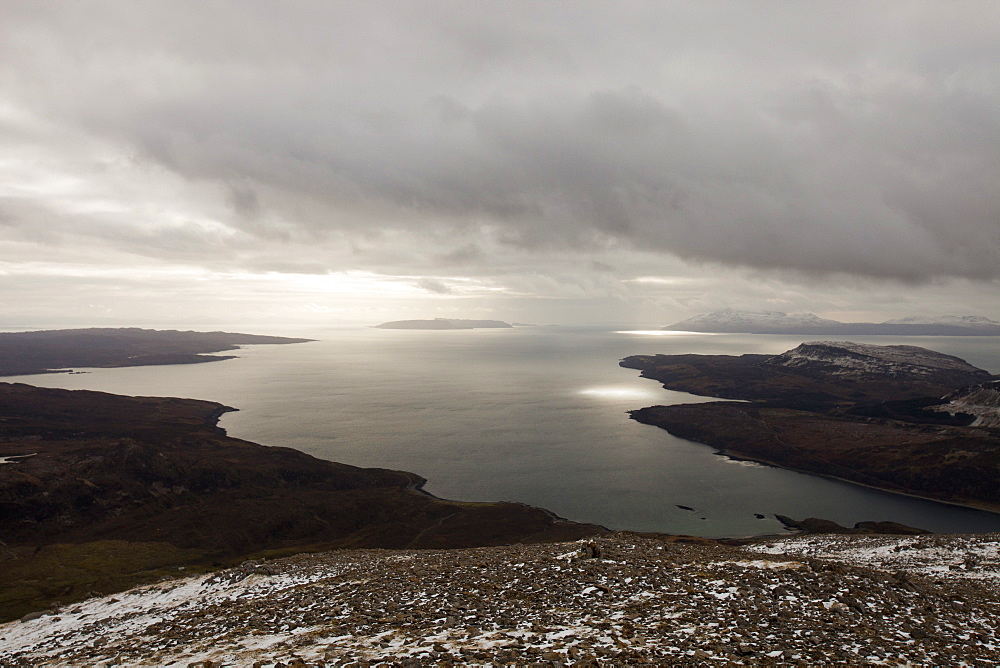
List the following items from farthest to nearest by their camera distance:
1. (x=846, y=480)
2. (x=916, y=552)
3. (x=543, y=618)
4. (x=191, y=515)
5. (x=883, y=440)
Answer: (x=883, y=440)
(x=846, y=480)
(x=191, y=515)
(x=916, y=552)
(x=543, y=618)

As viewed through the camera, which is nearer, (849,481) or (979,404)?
(849,481)

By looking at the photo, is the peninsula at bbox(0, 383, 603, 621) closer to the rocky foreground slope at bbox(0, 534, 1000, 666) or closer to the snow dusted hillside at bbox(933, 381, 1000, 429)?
the rocky foreground slope at bbox(0, 534, 1000, 666)

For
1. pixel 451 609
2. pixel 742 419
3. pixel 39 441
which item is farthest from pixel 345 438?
pixel 451 609

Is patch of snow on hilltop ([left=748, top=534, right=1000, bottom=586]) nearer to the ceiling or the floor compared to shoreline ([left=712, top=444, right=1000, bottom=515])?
nearer to the ceiling

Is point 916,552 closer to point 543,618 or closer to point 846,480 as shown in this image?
point 543,618

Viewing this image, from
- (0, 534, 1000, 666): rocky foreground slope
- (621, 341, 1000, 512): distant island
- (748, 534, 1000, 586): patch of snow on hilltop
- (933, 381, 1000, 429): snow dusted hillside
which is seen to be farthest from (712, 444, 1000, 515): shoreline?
(0, 534, 1000, 666): rocky foreground slope

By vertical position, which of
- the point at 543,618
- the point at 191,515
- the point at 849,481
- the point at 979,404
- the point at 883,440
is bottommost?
the point at 849,481

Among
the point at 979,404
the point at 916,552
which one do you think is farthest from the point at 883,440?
the point at 916,552

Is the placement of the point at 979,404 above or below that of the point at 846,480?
above
